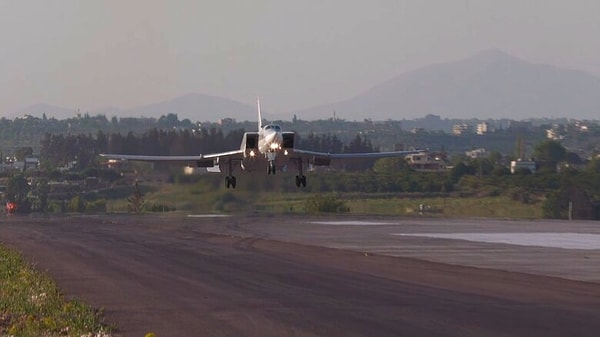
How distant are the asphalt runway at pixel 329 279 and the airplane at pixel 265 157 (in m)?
3.66

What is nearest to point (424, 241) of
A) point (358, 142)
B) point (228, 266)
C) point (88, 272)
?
point (228, 266)

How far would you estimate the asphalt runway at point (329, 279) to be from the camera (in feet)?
58.4

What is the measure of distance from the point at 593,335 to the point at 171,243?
83.9ft

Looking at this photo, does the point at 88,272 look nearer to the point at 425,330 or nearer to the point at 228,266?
the point at 228,266

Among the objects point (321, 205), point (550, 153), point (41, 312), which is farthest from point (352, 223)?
point (550, 153)

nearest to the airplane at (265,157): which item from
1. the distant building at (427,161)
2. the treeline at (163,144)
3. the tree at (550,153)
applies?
the treeline at (163,144)

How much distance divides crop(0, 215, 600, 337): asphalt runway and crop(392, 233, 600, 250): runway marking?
8cm

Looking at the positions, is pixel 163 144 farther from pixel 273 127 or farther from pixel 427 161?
pixel 427 161

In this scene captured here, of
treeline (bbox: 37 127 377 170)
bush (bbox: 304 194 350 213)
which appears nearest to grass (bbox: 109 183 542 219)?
bush (bbox: 304 194 350 213)

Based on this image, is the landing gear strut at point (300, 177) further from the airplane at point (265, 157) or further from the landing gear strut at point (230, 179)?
the landing gear strut at point (230, 179)

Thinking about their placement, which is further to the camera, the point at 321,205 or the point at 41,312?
the point at 321,205

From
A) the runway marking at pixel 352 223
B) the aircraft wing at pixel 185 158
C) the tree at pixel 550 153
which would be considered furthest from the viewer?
the tree at pixel 550 153

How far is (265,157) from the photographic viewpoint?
51.7m

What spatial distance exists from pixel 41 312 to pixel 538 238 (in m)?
28.7
